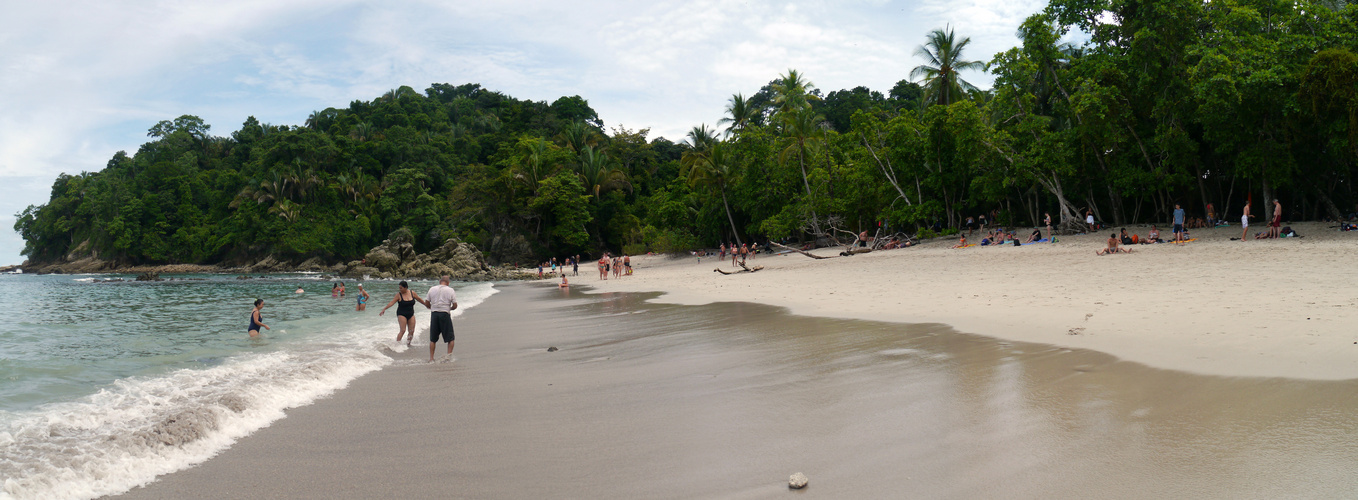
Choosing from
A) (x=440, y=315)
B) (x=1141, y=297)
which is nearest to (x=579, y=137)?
(x=440, y=315)

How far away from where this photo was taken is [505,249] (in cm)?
5184


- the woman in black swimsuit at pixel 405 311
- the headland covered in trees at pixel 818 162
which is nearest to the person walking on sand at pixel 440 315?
the woman in black swimsuit at pixel 405 311

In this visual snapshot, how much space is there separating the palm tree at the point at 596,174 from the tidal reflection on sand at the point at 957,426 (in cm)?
4720

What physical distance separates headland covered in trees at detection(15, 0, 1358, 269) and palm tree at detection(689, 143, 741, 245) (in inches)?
5.1

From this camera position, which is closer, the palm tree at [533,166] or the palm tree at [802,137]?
the palm tree at [802,137]

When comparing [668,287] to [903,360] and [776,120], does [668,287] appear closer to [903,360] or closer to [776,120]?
[903,360]

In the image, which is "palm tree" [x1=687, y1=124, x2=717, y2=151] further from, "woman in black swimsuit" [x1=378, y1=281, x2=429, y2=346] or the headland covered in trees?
"woman in black swimsuit" [x1=378, y1=281, x2=429, y2=346]

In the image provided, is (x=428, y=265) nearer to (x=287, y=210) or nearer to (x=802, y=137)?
(x=287, y=210)

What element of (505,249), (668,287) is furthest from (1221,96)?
(505,249)

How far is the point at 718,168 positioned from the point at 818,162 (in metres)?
7.24

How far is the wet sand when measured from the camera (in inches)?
135

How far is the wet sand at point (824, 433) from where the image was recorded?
135 inches

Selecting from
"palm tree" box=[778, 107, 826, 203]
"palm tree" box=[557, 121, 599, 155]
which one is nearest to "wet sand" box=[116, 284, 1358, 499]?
"palm tree" box=[778, 107, 826, 203]

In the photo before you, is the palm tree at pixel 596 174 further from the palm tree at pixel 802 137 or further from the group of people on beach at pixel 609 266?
the palm tree at pixel 802 137
